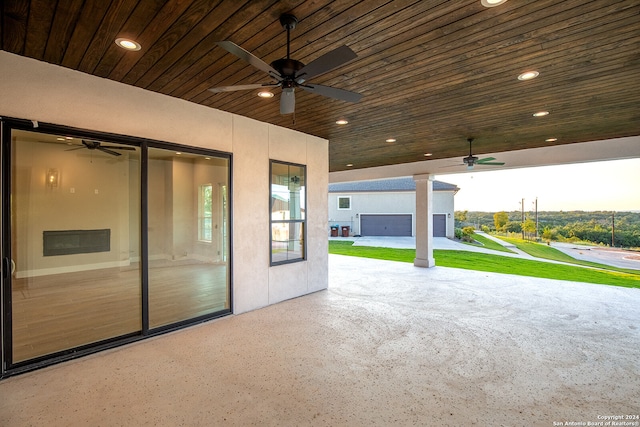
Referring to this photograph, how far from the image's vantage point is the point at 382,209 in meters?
19.0

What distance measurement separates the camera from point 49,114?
115 inches

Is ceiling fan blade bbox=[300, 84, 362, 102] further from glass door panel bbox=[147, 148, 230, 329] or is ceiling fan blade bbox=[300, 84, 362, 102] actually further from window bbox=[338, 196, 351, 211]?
window bbox=[338, 196, 351, 211]

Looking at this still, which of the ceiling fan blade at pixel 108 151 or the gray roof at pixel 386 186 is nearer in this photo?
the ceiling fan blade at pixel 108 151

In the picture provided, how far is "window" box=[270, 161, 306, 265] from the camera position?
5.06 meters

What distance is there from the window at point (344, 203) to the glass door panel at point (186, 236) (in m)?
15.5

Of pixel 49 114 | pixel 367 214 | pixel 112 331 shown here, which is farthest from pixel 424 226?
pixel 367 214

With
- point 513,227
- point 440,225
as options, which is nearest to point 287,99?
point 440,225

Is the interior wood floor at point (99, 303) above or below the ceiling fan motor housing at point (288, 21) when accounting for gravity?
below

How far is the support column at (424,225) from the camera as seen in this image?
331 inches

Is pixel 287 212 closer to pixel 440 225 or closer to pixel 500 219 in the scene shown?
pixel 440 225

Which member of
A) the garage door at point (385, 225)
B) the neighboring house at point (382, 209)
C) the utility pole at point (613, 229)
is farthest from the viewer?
the garage door at point (385, 225)

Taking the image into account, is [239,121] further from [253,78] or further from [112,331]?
[112,331]

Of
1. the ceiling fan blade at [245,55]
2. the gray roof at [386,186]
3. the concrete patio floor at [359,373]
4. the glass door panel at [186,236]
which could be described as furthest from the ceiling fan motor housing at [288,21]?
the gray roof at [386,186]

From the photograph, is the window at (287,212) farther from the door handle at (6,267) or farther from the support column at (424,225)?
the support column at (424,225)
